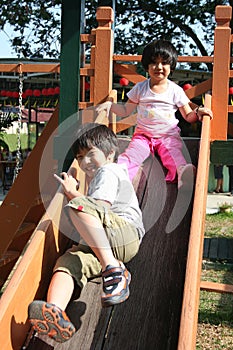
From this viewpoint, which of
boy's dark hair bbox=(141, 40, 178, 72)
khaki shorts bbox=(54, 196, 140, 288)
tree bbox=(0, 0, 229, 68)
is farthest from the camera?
tree bbox=(0, 0, 229, 68)

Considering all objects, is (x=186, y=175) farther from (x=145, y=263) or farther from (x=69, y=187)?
(x=69, y=187)

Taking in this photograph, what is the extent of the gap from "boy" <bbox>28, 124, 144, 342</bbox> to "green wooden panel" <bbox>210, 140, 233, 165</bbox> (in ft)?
5.72

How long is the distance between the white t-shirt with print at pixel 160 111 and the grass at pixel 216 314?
2.06 m

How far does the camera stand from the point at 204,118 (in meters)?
4.05

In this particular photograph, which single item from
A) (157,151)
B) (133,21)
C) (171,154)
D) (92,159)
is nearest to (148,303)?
(92,159)

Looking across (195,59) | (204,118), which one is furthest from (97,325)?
(195,59)

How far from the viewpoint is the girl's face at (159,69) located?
4254mm

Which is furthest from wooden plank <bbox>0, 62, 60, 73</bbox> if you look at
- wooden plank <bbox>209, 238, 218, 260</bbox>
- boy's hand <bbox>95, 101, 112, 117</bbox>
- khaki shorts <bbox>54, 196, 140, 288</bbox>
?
wooden plank <bbox>209, 238, 218, 260</bbox>

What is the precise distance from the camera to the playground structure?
8.67ft

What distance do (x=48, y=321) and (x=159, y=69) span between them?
236cm

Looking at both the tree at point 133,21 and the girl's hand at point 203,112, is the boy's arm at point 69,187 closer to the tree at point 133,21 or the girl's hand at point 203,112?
the girl's hand at point 203,112

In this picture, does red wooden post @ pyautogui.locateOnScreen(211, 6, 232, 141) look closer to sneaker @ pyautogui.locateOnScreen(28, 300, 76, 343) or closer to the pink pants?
the pink pants

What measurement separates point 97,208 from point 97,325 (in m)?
0.60

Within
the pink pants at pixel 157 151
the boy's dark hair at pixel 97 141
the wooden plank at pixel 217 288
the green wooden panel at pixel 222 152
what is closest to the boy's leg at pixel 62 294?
the boy's dark hair at pixel 97 141
